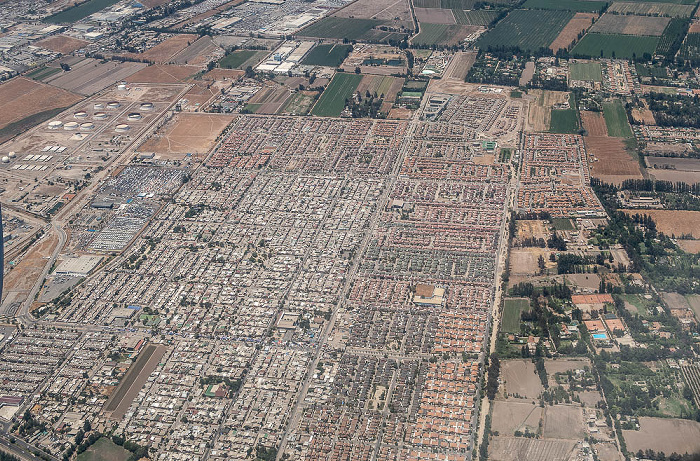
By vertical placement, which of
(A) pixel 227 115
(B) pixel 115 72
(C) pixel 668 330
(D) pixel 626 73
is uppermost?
(D) pixel 626 73

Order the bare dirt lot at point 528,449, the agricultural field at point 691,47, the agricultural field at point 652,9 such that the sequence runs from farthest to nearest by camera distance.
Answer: the agricultural field at point 652,9, the agricultural field at point 691,47, the bare dirt lot at point 528,449

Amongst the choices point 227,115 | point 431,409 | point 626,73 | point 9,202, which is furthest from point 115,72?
point 431,409

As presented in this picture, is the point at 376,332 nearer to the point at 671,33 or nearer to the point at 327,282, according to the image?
the point at 327,282

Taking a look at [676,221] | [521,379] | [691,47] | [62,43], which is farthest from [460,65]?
[62,43]

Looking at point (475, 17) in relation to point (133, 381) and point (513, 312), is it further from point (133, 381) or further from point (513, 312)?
point (133, 381)

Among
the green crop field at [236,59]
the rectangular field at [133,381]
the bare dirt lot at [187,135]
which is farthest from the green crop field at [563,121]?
the rectangular field at [133,381]

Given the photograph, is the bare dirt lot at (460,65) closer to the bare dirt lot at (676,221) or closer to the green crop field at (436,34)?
the green crop field at (436,34)
